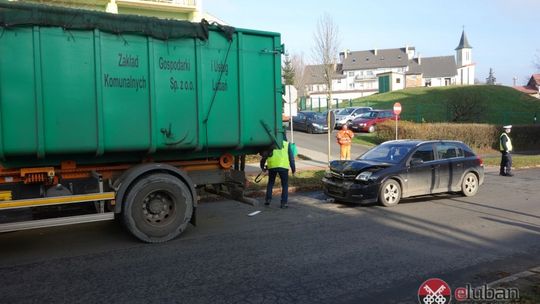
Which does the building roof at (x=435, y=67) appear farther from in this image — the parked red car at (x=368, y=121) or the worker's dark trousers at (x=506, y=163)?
the worker's dark trousers at (x=506, y=163)

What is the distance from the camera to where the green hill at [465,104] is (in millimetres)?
35781

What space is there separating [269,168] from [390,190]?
9.09 ft

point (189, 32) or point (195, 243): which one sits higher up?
point (189, 32)

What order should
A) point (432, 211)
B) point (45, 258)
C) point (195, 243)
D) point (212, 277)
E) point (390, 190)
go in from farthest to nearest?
point (390, 190) < point (432, 211) < point (195, 243) < point (45, 258) < point (212, 277)

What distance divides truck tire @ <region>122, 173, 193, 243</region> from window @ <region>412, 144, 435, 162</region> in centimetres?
602

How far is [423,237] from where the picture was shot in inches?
296

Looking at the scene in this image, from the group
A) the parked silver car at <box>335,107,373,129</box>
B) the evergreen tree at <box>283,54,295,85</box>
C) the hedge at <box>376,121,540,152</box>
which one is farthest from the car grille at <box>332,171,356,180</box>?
the evergreen tree at <box>283,54,295,85</box>

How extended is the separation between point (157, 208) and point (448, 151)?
7.71 metres

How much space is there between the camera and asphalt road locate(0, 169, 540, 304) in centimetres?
501

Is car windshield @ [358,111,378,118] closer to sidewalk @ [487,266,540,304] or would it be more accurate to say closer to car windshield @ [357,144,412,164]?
car windshield @ [357,144,412,164]

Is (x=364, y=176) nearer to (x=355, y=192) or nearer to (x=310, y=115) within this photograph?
(x=355, y=192)

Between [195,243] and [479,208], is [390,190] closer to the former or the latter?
[479,208]

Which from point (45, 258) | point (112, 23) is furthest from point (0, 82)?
point (45, 258)

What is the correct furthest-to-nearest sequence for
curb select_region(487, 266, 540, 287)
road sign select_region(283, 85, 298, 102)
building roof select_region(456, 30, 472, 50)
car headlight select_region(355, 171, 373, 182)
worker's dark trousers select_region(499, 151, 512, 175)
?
building roof select_region(456, 30, 472, 50) < worker's dark trousers select_region(499, 151, 512, 175) < road sign select_region(283, 85, 298, 102) < car headlight select_region(355, 171, 373, 182) < curb select_region(487, 266, 540, 287)
